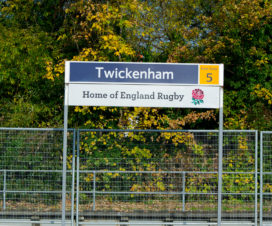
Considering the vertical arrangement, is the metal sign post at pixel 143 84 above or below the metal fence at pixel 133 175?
above

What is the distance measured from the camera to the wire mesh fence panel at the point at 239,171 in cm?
920

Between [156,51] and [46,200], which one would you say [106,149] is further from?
[156,51]

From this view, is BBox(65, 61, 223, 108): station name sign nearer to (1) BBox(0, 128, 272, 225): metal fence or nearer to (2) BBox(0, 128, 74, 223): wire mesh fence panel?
(1) BBox(0, 128, 272, 225): metal fence

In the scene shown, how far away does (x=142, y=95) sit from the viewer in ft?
24.3

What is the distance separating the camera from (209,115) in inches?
588

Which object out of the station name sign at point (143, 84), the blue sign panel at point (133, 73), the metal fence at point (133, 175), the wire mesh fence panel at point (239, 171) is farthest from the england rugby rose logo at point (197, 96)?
the wire mesh fence panel at point (239, 171)

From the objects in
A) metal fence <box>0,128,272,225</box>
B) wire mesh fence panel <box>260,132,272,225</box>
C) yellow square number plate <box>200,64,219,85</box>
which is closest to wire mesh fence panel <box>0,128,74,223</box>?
metal fence <box>0,128,272,225</box>

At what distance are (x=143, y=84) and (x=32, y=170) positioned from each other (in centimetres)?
348

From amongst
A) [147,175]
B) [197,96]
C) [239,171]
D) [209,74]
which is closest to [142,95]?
[197,96]

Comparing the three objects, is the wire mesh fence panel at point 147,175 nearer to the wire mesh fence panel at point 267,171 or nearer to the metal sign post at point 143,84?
the wire mesh fence panel at point 267,171

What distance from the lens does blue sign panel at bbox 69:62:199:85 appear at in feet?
24.1

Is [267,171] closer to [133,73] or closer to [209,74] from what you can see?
[209,74]

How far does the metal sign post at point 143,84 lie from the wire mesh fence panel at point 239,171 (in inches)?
87.7

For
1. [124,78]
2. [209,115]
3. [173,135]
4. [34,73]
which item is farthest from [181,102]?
[34,73]
